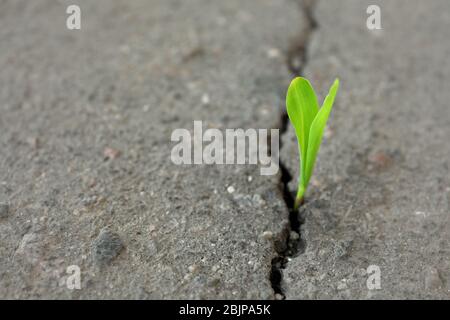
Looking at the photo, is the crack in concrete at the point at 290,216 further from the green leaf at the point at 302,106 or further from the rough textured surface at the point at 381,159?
the green leaf at the point at 302,106

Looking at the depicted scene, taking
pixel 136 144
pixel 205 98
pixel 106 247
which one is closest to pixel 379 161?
pixel 205 98

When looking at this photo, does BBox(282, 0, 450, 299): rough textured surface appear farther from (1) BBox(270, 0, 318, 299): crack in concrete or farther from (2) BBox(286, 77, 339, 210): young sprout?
(2) BBox(286, 77, 339, 210): young sprout

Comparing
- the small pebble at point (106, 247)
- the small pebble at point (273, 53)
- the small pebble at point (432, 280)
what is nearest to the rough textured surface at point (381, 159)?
the small pebble at point (432, 280)

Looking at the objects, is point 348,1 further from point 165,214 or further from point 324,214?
point 165,214

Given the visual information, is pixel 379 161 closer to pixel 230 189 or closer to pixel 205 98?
pixel 230 189

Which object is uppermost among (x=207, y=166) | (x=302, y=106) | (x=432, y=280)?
(x=302, y=106)

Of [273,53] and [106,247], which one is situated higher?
[273,53]

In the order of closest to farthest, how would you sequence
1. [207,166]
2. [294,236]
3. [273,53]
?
1. [294,236]
2. [207,166]
3. [273,53]
